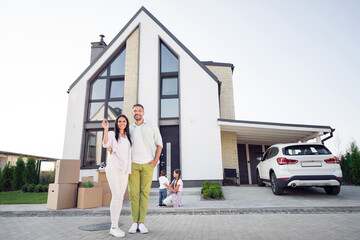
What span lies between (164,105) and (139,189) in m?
7.78

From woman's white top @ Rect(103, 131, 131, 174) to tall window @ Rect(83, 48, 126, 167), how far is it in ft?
26.3

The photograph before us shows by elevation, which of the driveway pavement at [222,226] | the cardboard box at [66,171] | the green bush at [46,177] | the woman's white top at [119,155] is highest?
the woman's white top at [119,155]

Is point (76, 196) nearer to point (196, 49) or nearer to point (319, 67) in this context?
point (196, 49)

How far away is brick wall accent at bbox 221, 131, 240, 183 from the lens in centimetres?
1095

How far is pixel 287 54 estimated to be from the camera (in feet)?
34.0

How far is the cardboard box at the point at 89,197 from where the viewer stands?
17.3 feet

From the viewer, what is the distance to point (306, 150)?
18.8 ft

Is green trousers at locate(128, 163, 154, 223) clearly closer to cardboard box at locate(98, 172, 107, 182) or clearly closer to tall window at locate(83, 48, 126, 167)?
cardboard box at locate(98, 172, 107, 182)

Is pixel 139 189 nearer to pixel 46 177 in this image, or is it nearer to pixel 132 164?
pixel 132 164

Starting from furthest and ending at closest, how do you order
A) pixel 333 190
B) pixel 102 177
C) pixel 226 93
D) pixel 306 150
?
pixel 226 93
pixel 102 177
pixel 333 190
pixel 306 150

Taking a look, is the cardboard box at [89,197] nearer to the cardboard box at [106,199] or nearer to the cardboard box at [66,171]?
the cardboard box at [106,199]

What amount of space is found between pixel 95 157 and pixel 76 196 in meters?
4.92

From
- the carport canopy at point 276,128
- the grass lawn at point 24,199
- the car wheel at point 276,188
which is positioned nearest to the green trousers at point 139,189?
the car wheel at point 276,188

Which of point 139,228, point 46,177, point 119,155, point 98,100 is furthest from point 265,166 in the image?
point 46,177
